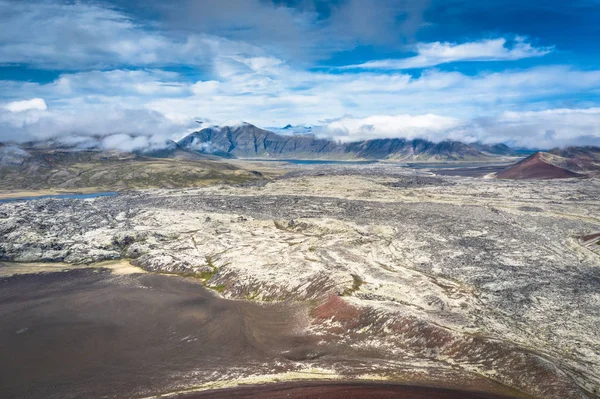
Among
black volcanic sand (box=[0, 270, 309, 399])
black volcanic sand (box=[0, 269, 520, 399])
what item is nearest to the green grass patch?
black volcanic sand (box=[0, 269, 520, 399])

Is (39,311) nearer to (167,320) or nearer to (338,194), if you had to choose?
(167,320)

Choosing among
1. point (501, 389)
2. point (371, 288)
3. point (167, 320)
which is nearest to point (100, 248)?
point (167, 320)

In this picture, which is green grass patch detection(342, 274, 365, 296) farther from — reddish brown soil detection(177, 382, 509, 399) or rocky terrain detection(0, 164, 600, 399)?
reddish brown soil detection(177, 382, 509, 399)

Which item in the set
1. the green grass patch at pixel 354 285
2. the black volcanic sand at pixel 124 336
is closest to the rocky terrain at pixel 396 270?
the green grass patch at pixel 354 285

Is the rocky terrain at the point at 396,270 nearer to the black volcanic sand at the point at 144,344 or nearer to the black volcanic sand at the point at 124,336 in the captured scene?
the black volcanic sand at the point at 144,344

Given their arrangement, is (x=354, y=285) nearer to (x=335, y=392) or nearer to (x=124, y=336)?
(x=335, y=392)

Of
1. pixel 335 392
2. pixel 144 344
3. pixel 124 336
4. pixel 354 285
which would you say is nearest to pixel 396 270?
pixel 354 285
